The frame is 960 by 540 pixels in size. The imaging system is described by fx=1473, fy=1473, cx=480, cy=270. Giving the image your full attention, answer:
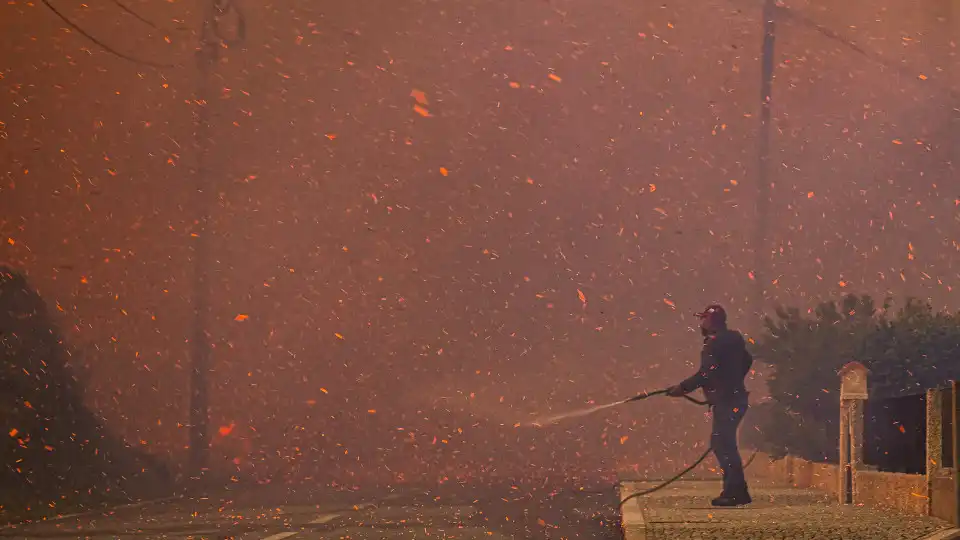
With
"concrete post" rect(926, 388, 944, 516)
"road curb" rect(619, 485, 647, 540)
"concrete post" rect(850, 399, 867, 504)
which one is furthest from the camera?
"concrete post" rect(850, 399, 867, 504)

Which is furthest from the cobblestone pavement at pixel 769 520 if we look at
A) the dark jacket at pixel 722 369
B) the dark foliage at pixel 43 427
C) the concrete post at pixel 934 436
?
the dark foliage at pixel 43 427

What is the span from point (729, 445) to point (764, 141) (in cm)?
2202

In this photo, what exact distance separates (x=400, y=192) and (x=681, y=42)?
7.60 meters

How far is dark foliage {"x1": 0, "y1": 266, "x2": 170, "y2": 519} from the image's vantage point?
16.4 meters

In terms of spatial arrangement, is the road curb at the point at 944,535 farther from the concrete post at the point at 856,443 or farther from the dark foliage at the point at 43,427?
the dark foliage at the point at 43,427

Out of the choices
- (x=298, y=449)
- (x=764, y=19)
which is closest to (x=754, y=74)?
(x=764, y=19)

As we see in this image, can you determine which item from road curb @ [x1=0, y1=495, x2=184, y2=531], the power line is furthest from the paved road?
the power line

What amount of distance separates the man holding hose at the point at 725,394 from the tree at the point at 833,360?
2.20 meters

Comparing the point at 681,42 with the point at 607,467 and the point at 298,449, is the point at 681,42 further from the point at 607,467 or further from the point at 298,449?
the point at 298,449

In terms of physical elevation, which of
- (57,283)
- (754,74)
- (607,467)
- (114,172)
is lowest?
(607,467)

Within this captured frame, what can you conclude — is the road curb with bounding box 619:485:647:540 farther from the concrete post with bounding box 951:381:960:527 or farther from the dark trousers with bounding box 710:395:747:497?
the concrete post with bounding box 951:381:960:527

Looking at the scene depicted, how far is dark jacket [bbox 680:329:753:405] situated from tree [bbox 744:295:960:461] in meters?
2.17

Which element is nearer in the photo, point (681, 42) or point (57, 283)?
point (57, 283)

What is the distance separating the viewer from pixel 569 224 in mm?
33875
